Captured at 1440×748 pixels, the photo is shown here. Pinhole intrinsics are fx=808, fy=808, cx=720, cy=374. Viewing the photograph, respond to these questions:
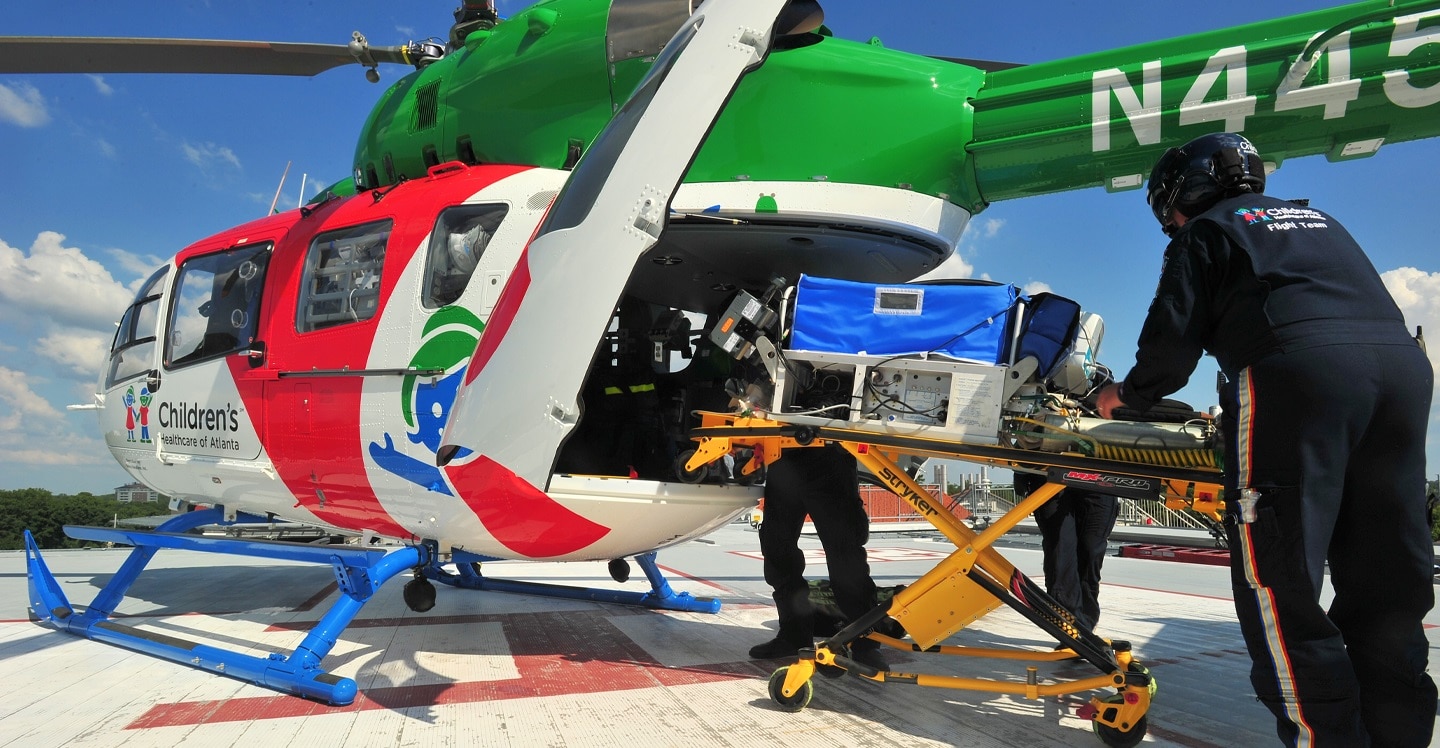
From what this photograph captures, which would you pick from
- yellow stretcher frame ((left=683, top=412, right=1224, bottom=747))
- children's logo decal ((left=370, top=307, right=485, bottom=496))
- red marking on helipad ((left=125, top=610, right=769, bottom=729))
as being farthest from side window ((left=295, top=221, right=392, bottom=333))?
yellow stretcher frame ((left=683, top=412, right=1224, bottom=747))

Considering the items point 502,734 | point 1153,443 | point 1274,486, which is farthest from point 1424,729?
point 502,734

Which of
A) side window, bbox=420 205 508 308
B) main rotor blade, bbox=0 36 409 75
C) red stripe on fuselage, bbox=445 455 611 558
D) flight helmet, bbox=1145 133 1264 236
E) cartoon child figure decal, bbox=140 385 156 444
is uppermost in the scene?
main rotor blade, bbox=0 36 409 75

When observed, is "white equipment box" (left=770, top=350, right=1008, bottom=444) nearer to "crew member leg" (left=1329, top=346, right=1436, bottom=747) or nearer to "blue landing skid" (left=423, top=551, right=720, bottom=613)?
"crew member leg" (left=1329, top=346, right=1436, bottom=747)

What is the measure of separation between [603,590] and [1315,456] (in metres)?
5.25

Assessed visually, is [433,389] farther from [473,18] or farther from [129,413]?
[129,413]

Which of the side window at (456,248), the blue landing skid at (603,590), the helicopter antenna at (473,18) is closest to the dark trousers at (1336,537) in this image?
the side window at (456,248)

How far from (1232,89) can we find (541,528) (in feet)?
12.5

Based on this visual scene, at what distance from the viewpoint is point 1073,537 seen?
15.6 ft

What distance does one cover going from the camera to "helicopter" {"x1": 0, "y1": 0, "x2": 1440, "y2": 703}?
3.37 m

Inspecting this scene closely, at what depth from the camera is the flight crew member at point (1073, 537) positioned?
473cm

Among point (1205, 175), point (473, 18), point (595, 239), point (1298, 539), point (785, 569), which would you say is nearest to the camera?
point (1298, 539)

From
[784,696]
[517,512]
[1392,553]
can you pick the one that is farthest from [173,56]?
[1392,553]

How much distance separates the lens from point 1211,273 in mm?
2654

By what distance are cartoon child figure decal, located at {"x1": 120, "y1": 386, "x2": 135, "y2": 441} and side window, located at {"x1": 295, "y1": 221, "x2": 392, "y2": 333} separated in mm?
2150
